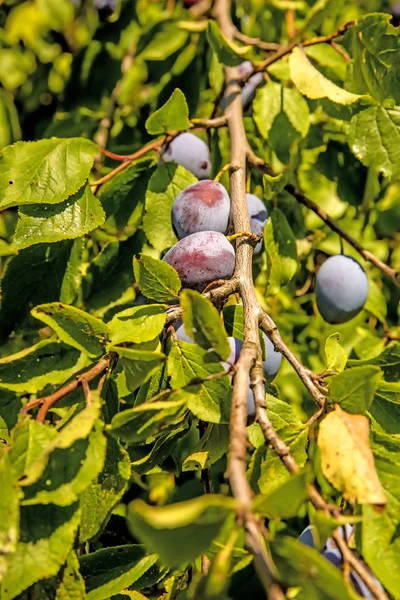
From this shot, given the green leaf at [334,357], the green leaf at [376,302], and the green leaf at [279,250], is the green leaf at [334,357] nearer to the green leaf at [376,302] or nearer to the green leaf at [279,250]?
the green leaf at [279,250]

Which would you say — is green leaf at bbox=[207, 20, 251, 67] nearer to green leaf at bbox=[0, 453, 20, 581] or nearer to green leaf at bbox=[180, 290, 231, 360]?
green leaf at bbox=[180, 290, 231, 360]

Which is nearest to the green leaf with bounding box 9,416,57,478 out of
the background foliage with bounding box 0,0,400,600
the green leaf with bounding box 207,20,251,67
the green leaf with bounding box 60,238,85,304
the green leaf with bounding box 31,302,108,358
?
the background foliage with bounding box 0,0,400,600

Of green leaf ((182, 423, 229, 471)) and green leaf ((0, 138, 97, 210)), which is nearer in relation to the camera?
green leaf ((182, 423, 229, 471))

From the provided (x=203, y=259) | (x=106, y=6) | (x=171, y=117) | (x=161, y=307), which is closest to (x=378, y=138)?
(x=171, y=117)

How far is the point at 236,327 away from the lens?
2.98 ft

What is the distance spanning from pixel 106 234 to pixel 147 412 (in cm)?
76

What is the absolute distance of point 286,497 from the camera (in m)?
0.53

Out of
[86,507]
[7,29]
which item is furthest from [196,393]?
[7,29]

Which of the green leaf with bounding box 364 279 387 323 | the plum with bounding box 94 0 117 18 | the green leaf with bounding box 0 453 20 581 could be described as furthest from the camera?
the plum with bounding box 94 0 117 18

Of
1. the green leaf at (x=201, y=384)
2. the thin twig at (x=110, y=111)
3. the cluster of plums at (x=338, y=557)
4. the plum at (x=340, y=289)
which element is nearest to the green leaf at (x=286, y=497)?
the cluster of plums at (x=338, y=557)

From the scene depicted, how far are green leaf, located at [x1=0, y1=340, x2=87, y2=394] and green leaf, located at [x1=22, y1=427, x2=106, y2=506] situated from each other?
15 cm

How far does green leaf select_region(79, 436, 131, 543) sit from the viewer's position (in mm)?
772

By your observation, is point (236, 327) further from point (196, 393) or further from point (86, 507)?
point (86, 507)

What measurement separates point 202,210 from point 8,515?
54 cm
